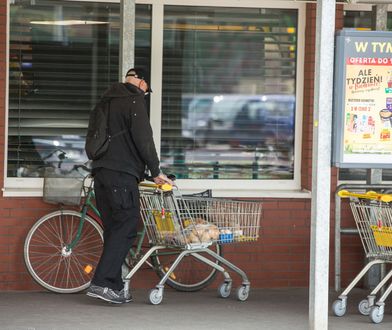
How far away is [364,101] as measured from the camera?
746 centimetres

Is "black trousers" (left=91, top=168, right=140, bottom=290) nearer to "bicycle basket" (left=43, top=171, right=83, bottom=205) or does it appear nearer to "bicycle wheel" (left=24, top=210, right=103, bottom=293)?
"bicycle basket" (left=43, top=171, right=83, bottom=205)

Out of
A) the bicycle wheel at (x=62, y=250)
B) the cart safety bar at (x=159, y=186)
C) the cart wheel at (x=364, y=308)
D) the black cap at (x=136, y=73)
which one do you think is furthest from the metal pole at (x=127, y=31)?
the cart wheel at (x=364, y=308)

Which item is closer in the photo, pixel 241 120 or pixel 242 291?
pixel 242 291

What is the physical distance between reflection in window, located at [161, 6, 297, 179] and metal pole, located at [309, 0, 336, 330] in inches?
109

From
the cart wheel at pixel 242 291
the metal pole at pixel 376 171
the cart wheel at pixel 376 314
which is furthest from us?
the metal pole at pixel 376 171

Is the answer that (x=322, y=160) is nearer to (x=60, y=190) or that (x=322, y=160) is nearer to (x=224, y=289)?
(x=224, y=289)

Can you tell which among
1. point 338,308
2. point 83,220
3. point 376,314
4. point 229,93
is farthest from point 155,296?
point 229,93

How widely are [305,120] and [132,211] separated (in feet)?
7.73

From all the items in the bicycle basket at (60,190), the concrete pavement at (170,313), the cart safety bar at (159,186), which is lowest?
the concrete pavement at (170,313)

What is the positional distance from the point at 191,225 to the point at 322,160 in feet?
5.76

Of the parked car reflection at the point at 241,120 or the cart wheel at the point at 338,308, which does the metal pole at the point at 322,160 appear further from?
the parked car reflection at the point at 241,120

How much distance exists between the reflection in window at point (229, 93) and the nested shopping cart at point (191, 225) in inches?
44.8

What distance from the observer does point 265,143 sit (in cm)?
1018

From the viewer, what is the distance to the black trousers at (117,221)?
8.44 meters
